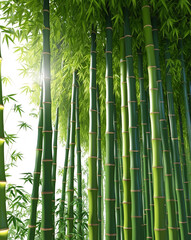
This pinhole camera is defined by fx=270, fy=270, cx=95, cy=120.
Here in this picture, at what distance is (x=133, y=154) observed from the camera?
2244mm

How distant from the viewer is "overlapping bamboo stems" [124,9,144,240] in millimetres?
2107

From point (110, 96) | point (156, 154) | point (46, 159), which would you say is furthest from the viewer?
point (110, 96)

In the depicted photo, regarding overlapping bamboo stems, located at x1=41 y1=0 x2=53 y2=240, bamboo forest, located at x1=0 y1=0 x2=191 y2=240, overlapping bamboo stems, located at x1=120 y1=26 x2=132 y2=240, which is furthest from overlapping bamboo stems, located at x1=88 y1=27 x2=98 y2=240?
overlapping bamboo stems, located at x1=41 y1=0 x2=53 y2=240

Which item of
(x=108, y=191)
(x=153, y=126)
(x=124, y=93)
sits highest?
(x=124, y=93)

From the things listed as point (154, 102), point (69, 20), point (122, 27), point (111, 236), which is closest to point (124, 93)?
point (154, 102)

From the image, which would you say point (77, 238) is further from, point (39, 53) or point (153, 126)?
point (39, 53)

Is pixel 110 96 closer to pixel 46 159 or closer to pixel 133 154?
pixel 133 154

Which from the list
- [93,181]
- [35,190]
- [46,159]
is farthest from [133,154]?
[35,190]

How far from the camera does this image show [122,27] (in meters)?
2.65

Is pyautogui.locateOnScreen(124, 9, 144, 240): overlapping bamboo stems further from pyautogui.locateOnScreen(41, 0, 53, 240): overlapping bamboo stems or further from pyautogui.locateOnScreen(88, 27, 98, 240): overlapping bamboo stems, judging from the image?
pyautogui.locateOnScreen(41, 0, 53, 240): overlapping bamboo stems

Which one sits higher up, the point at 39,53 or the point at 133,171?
the point at 39,53

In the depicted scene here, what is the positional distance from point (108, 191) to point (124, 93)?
0.91m

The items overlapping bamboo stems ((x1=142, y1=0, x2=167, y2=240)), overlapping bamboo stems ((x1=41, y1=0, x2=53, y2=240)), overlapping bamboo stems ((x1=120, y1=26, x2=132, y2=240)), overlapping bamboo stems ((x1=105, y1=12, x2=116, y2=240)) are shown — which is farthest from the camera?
overlapping bamboo stems ((x1=120, y1=26, x2=132, y2=240))

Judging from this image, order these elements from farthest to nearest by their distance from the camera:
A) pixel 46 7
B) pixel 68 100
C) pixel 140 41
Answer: pixel 68 100 < pixel 140 41 < pixel 46 7
